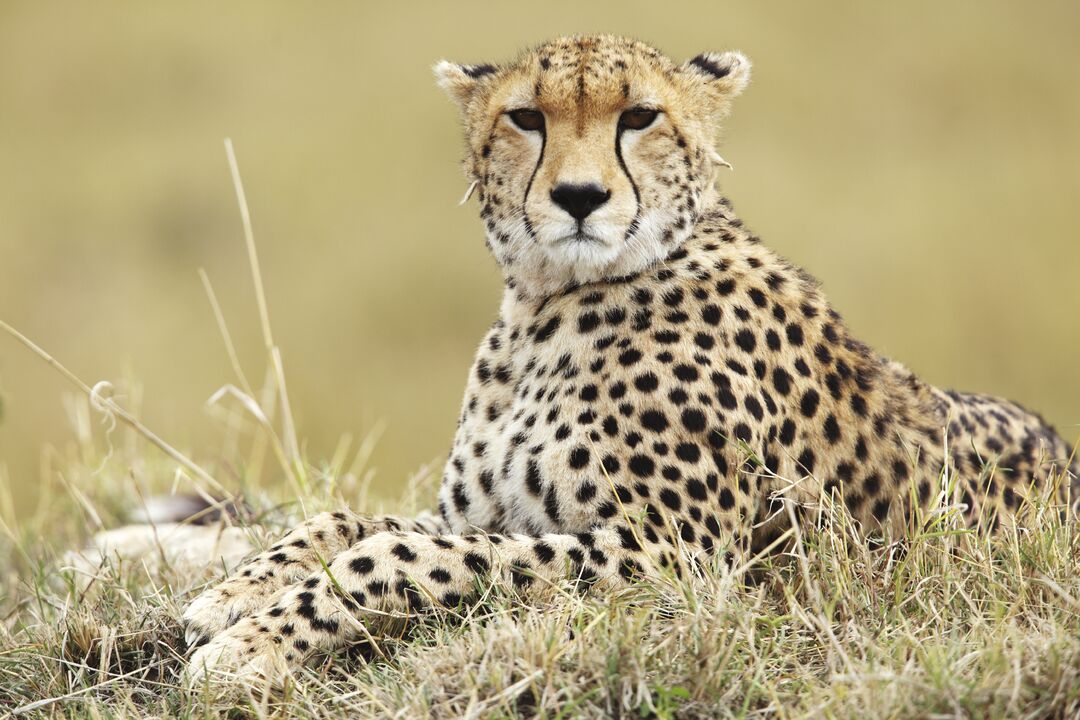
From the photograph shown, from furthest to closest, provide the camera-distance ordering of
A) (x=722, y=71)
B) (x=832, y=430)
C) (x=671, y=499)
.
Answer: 1. (x=722, y=71)
2. (x=832, y=430)
3. (x=671, y=499)

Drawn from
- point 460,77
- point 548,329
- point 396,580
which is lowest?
point 396,580

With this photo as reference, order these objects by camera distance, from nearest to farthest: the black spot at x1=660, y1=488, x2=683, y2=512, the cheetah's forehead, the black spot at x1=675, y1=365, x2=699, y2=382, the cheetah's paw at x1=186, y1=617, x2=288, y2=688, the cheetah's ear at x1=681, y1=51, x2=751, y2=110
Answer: the cheetah's paw at x1=186, y1=617, x2=288, y2=688 < the black spot at x1=660, y1=488, x2=683, y2=512 < the black spot at x1=675, y1=365, x2=699, y2=382 < the cheetah's forehead < the cheetah's ear at x1=681, y1=51, x2=751, y2=110

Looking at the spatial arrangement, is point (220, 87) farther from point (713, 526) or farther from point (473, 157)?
point (713, 526)

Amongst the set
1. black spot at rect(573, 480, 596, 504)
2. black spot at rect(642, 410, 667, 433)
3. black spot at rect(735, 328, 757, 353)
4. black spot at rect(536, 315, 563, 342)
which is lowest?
black spot at rect(573, 480, 596, 504)

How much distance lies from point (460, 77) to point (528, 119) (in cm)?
37

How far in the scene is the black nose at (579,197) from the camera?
253cm

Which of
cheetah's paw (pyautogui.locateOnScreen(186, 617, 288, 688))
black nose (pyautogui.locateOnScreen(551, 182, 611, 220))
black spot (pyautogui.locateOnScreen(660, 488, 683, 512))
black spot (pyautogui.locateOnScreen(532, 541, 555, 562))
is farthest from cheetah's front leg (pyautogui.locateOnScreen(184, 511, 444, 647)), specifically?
black nose (pyautogui.locateOnScreen(551, 182, 611, 220))

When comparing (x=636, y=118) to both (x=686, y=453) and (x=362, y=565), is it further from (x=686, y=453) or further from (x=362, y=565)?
(x=362, y=565)

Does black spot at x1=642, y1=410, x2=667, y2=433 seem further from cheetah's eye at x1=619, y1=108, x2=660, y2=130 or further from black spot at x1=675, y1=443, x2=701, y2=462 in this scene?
cheetah's eye at x1=619, y1=108, x2=660, y2=130

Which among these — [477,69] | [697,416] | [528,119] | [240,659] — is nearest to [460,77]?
[477,69]

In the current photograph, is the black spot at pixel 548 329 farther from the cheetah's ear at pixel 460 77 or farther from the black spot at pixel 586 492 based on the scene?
the cheetah's ear at pixel 460 77

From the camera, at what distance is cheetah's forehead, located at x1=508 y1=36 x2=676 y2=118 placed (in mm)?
2658

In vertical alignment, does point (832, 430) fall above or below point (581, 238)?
below

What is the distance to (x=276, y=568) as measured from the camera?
2.55m
